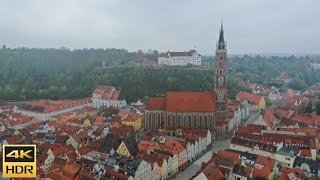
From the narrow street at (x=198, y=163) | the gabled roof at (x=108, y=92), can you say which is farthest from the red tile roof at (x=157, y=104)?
the gabled roof at (x=108, y=92)

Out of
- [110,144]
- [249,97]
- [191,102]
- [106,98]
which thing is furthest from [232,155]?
[106,98]

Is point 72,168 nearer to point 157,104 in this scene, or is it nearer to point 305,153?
point 157,104

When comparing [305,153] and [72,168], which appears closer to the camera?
[72,168]

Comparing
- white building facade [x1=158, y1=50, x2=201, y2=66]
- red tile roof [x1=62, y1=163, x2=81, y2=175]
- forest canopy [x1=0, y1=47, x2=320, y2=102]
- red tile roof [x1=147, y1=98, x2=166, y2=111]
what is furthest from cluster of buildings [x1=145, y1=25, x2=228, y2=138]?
white building facade [x1=158, y1=50, x2=201, y2=66]

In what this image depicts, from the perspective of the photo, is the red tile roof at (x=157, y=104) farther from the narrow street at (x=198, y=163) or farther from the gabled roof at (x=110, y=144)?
the gabled roof at (x=110, y=144)

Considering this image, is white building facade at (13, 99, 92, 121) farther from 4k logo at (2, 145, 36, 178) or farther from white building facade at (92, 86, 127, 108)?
4k logo at (2, 145, 36, 178)
